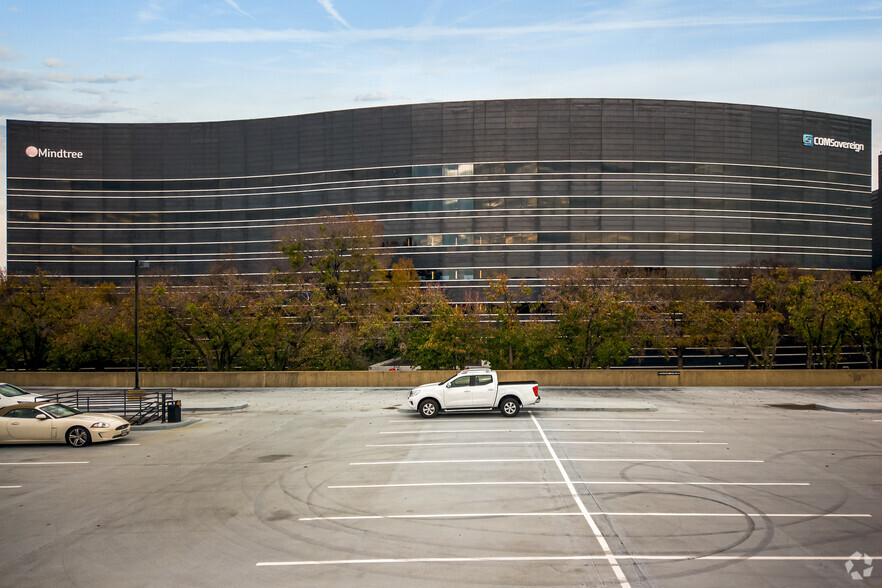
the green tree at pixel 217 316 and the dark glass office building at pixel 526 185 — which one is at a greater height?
the dark glass office building at pixel 526 185

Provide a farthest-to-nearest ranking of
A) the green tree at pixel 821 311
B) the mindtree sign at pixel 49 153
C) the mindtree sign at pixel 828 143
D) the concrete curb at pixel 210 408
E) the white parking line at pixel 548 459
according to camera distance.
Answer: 1. the mindtree sign at pixel 49 153
2. the mindtree sign at pixel 828 143
3. the green tree at pixel 821 311
4. the concrete curb at pixel 210 408
5. the white parking line at pixel 548 459

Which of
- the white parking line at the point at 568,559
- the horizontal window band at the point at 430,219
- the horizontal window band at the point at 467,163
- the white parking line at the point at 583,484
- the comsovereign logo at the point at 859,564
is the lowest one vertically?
the white parking line at the point at 583,484

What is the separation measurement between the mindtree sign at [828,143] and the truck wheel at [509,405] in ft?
278

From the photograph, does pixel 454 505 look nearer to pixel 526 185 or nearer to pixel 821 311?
pixel 821 311

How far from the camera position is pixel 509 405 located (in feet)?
76.9

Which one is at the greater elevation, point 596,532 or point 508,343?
point 508,343

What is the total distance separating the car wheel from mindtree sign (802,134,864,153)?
96.6 m

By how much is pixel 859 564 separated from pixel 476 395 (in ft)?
49.6

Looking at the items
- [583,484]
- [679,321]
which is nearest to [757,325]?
[679,321]

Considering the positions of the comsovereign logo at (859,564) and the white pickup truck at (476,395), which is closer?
the comsovereign logo at (859,564)

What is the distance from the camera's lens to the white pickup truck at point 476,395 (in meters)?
23.4

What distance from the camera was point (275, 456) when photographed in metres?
17.2

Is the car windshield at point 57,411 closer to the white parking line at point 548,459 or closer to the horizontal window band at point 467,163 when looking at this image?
the white parking line at point 548,459

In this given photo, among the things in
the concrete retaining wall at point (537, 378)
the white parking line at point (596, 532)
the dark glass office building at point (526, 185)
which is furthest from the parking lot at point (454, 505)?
the dark glass office building at point (526, 185)
